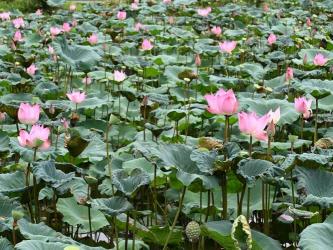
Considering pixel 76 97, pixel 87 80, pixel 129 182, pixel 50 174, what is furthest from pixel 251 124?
pixel 87 80

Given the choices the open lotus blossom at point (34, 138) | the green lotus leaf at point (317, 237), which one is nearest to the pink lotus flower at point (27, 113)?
the open lotus blossom at point (34, 138)

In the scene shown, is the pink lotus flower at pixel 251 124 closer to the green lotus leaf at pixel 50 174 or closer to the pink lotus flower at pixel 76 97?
the green lotus leaf at pixel 50 174

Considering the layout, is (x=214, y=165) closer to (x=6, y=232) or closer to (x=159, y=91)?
(x=6, y=232)

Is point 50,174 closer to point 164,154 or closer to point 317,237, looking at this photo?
point 164,154

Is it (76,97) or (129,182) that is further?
(76,97)

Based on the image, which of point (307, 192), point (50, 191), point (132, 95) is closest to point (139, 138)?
point (132, 95)

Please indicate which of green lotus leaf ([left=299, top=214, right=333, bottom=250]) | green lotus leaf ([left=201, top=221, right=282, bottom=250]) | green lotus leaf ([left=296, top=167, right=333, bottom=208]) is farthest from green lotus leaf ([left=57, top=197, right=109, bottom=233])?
green lotus leaf ([left=299, top=214, right=333, bottom=250])

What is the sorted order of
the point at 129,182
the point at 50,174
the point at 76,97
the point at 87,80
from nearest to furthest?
the point at 129,182 → the point at 50,174 → the point at 76,97 → the point at 87,80

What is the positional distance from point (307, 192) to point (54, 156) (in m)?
0.76

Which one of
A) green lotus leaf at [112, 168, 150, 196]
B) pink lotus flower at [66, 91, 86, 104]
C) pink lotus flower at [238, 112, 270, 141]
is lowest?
pink lotus flower at [66, 91, 86, 104]

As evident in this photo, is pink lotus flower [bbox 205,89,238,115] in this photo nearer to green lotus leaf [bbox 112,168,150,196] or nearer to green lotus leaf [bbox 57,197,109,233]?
green lotus leaf [bbox 112,168,150,196]

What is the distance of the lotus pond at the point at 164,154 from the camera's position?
1.75 metres

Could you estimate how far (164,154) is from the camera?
6.16 ft

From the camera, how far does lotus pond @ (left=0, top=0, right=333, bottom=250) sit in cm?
175
